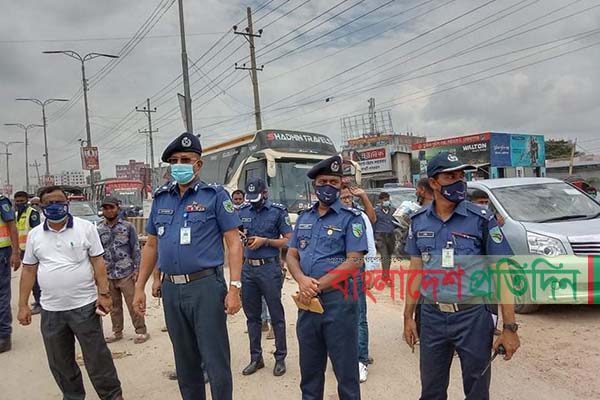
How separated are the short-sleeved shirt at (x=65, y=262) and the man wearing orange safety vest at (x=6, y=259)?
7.69 feet

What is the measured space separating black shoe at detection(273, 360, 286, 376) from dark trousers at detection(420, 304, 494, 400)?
181 cm

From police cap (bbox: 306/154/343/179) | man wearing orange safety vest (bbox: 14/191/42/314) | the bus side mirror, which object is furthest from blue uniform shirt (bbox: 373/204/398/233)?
man wearing orange safety vest (bbox: 14/191/42/314)

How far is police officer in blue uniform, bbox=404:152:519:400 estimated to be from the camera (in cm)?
270

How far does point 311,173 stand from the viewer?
3.34 m

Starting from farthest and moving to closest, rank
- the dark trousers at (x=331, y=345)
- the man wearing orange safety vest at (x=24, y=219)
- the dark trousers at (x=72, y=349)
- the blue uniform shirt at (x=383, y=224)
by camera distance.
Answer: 1. the blue uniform shirt at (x=383, y=224)
2. the man wearing orange safety vest at (x=24, y=219)
3. the dark trousers at (x=72, y=349)
4. the dark trousers at (x=331, y=345)

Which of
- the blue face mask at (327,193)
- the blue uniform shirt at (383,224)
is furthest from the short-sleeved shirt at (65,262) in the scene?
the blue uniform shirt at (383,224)

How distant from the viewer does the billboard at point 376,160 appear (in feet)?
103

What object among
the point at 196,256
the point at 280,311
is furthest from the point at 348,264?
the point at 280,311

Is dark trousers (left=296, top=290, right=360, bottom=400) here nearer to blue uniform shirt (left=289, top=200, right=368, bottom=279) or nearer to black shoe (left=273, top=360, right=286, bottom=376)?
blue uniform shirt (left=289, top=200, right=368, bottom=279)

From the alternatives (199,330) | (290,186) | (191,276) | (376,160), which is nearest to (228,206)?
(191,276)

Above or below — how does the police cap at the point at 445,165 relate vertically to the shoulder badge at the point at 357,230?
above

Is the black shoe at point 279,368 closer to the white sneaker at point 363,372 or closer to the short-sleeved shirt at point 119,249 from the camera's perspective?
the white sneaker at point 363,372

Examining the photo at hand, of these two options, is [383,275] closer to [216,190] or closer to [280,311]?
[280,311]

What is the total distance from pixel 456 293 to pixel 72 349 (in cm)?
298
